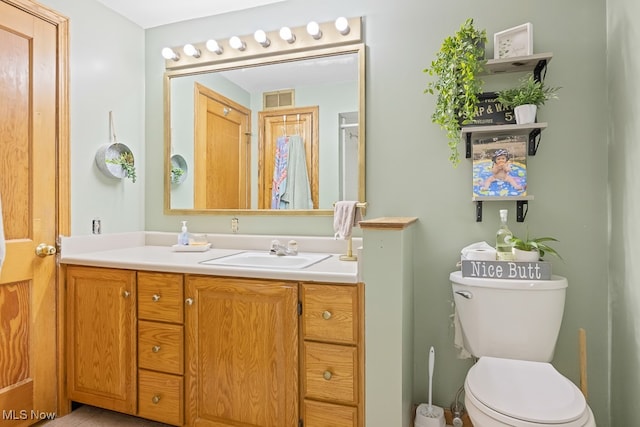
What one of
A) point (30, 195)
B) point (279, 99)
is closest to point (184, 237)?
point (30, 195)

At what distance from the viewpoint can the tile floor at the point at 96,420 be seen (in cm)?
182

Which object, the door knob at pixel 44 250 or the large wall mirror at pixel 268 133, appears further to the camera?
the large wall mirror at pixel 268 133

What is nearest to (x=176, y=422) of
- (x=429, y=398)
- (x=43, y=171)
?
(x=429, y=398)

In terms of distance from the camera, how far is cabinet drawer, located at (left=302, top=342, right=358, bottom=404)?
1.43 metres

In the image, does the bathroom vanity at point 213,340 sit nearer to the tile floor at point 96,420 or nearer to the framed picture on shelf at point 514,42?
the tile floor at point 96,420

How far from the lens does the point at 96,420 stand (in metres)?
1.86

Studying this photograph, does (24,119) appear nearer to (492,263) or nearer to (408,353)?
(408,353)

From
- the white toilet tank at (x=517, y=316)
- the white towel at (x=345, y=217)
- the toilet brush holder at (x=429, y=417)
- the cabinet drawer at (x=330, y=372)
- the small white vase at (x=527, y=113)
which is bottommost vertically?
the toilet brush holder at (x=429, y=417)

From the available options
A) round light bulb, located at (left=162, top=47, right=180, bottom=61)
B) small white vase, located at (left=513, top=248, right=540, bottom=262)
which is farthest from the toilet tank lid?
round light bulb, located at (left=162, top=47, right=180, bottom=61)

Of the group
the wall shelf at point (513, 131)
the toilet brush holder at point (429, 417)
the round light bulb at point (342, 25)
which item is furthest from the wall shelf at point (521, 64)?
the toilet brush holder at point (429, 417)

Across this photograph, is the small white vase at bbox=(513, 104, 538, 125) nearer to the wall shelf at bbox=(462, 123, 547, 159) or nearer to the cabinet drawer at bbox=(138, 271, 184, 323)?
the wall shelf at bbox=(462, 123, 547, 159)

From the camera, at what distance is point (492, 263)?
1.50 metres

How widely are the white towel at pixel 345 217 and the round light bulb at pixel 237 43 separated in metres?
1.13

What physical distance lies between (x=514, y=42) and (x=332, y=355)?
1.60 m
